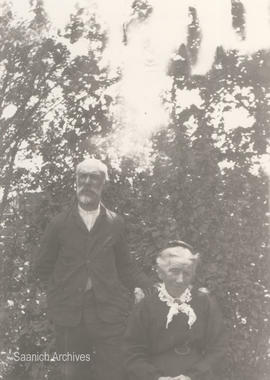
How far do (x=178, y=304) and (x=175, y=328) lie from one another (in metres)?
0.13

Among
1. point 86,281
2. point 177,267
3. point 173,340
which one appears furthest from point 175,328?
point 86,281

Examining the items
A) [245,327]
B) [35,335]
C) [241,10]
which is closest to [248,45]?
[241,10]

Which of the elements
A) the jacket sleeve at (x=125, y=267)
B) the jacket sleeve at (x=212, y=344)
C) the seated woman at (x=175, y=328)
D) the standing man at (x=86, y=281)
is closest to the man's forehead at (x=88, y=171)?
Result: the standing man at (x=86, y=281)

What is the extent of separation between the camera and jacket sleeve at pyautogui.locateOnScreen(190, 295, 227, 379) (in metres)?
2.90

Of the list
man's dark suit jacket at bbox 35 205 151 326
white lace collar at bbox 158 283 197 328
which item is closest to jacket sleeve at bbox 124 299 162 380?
A: white lace collar at bbox 158 283 197 328

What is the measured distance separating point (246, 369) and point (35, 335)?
5.72 ft

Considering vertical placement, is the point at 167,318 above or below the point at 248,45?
below

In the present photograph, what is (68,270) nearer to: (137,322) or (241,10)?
(137,322)

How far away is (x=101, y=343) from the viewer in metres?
3.43

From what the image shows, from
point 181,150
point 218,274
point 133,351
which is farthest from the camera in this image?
point 181,150

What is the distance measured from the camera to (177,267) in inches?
117

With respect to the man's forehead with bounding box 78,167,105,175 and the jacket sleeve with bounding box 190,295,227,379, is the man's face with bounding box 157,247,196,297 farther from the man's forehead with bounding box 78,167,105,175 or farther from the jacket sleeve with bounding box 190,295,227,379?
the man's forehead with bounding box 78,167,105,175

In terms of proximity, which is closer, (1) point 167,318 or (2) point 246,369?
(1) point 167,318

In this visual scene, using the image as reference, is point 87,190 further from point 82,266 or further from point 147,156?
point 147,156
